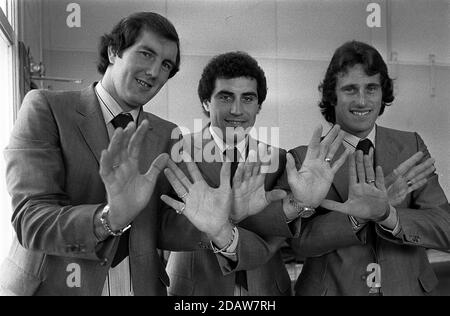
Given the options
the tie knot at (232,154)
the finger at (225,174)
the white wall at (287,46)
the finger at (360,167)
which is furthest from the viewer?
the white wall at (287,46)

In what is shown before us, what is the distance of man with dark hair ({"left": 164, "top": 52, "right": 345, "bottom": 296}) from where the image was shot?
3.84 ft

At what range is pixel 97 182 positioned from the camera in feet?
3.73

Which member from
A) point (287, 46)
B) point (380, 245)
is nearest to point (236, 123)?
point (380, 245)

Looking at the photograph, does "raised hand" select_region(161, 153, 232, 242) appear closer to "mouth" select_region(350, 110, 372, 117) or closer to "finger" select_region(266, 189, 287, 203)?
"finger" select_region(266, 189, 287, 203)

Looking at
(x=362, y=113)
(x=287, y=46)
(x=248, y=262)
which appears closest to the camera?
(x=248, y=262)

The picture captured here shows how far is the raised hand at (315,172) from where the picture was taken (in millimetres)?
1175

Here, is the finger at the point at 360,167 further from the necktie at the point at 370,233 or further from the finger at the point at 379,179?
the necktie at the point at 370,233

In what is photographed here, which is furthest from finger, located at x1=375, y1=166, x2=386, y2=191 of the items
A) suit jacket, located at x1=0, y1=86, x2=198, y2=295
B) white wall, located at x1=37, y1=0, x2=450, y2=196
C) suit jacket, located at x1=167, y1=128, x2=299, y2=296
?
white wall, located at x1=37, y1=0, x2=450, y2=196

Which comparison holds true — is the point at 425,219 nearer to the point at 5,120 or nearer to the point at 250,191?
the point at 250,191

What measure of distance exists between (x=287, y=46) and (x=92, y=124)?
7.06 ft

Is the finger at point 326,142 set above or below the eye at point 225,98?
below

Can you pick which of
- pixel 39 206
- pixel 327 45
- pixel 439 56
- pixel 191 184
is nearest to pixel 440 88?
pixel 439 56

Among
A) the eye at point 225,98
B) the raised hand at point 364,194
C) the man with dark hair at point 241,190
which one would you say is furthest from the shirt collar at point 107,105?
the raised hand at point 364,194

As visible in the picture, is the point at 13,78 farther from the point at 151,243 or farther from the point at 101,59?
the point at 151,243
